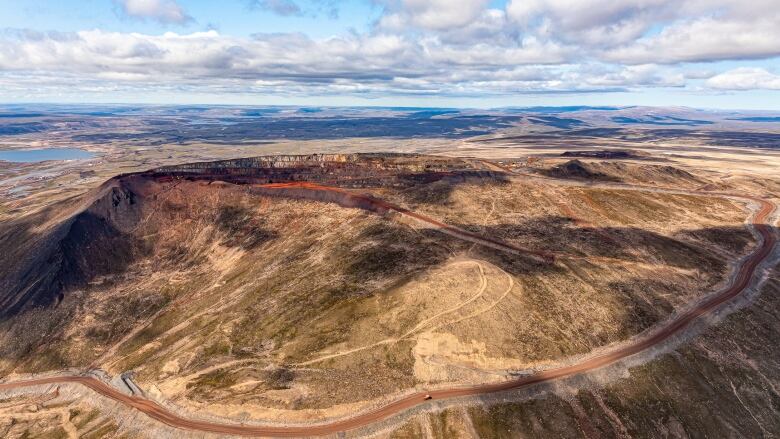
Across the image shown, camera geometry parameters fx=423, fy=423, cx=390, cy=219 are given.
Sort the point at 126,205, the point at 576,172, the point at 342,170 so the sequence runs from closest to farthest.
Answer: the point at 126,205, the point at 342,170, the point at 576,172

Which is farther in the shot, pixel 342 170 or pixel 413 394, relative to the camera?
pixel 342 170

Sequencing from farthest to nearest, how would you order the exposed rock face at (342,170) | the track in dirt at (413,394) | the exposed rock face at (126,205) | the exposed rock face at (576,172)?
the exposed rock face at (576,172) → the exposed rock face at (342,170) → the exposed rock face at (126,205) → the track in dirt at (413,394)

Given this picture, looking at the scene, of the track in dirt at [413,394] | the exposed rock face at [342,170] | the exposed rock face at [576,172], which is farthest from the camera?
the exposed rock face at [576,172]

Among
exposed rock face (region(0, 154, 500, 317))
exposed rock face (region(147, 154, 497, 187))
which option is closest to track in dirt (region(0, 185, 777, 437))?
exposed rock face (region(0, 154, 500, 317))

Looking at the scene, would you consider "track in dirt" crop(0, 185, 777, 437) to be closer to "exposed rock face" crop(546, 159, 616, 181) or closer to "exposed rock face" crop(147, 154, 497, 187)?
"exposed rock face" crop(546, 159, 616, 181)

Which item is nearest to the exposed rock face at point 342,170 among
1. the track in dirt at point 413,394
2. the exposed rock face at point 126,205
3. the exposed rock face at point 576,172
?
the exposed rock face at point 126,205

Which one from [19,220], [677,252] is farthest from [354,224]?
[19,220]

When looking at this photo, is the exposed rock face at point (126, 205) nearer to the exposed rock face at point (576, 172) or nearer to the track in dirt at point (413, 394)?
the exposed rock face at point (576, 172)

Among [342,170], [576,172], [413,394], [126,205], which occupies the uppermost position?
[576,172]

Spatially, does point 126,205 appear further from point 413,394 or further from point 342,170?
point 413,394

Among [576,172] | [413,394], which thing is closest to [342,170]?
[576,172]
